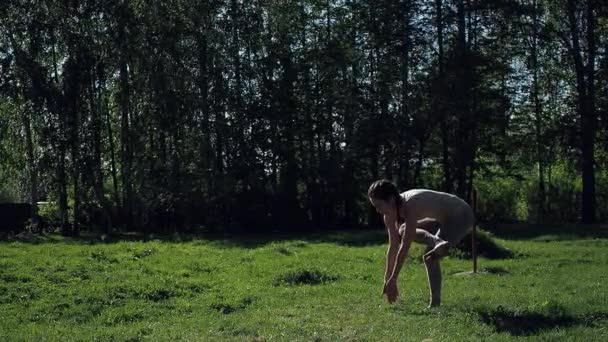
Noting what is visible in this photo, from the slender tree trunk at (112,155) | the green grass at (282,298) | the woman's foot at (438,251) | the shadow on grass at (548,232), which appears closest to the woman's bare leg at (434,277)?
the woman's foot at (438,251)

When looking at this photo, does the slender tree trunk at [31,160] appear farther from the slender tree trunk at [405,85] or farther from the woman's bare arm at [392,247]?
the woman's bare arm at [392,247]

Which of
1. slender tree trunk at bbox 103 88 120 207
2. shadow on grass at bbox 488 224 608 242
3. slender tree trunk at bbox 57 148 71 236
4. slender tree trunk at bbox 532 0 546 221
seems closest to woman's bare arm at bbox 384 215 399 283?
shadow on grass at bbox 488 224 608 242

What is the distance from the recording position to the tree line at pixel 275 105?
2864 centimetres

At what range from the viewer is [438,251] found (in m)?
7.93

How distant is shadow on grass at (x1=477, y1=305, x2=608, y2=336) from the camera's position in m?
7.58

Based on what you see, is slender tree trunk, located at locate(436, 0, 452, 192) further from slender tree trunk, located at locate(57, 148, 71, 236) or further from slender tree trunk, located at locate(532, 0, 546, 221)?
slender tree trunk, located at locate(57, 148, 71, 236)

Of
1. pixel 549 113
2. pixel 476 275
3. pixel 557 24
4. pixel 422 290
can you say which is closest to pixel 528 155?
pixel 549 113

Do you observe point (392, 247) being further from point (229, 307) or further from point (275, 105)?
point (275, 105)

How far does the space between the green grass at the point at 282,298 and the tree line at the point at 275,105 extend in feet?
41.2

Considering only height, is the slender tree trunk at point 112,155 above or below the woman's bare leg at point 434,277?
above

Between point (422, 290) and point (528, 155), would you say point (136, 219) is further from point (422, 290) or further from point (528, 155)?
point (422, 290)

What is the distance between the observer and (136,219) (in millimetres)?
29906

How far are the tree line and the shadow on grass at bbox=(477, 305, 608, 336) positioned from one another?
68.6ft

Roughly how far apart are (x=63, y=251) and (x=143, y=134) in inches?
550
